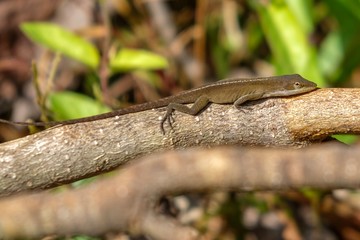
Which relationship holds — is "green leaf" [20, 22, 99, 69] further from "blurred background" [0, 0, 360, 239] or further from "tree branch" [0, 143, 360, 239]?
"tree branch" [0, 143, 360, 239]

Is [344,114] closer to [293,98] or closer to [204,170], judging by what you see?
[293,98]

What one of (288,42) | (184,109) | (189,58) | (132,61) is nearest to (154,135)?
(184,109)

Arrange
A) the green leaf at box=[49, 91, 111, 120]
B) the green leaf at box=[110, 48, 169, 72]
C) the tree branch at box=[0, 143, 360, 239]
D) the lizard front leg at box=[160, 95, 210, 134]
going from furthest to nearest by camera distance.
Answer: the green leaf at box=[110, 48, 169, 72], the green leaf at box=[49, 91, 111, 120], the lizard front leg at box=[160, 95, 210, 134], the tree branch at box=[0, 143, 360, 239]

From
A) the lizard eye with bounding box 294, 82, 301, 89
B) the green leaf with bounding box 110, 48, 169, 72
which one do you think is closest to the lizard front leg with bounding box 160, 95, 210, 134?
the lizard eye with bounding box 294, 82, 301, 89

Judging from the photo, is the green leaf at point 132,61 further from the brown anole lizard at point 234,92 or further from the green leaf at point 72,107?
the brown anole lizard at point 234,92

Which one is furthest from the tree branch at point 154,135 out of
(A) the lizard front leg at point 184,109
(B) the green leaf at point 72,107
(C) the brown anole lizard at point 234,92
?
(B) the green leaf at point 72,107

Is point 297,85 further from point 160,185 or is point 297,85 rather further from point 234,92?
point 160,185

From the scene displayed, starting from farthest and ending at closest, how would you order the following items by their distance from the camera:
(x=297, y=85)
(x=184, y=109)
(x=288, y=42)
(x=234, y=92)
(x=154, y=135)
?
(x=288, y=42), (x=234, y=92), (x=297, y=85), (x=184, y=109), (x=154, y=135)
